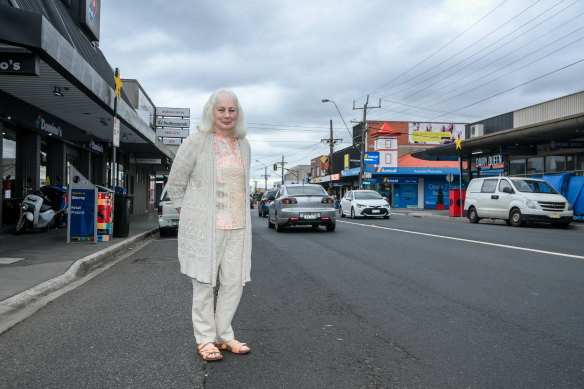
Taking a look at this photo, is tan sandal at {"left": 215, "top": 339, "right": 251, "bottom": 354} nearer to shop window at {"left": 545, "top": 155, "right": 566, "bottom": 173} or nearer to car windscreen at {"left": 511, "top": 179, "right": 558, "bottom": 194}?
car windscreen at {"left": 511, "top": 179, "right": 558, "bottom": 194}

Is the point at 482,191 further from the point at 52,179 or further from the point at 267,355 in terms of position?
the point at 267,355

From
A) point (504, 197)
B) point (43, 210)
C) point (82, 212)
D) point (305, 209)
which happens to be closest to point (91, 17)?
point (43, 210)

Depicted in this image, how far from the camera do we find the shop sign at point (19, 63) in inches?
317

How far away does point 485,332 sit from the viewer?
405 cm

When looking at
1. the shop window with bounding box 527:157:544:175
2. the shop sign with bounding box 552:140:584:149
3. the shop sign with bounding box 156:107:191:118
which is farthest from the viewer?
the shop sign with bounding box 156:107:191:118

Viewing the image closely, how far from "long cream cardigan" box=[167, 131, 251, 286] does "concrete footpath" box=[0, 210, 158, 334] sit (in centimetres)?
202

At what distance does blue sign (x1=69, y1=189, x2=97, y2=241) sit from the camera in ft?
33.7

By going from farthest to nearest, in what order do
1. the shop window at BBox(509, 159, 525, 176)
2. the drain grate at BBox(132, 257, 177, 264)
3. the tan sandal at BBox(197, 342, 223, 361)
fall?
the shop window at BBox(509, 159, 525, 176) < the drain grate at BBox(132, 257, 177, 264) < the tan sandal at BBox(197, 342, 223, 361)

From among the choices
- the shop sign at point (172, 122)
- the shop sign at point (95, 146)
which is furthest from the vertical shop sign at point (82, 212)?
the shop sign at point (172, 122)

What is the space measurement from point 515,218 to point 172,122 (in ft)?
136

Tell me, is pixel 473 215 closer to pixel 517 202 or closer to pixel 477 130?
pixel 517 202

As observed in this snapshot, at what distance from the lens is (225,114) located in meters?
3.54

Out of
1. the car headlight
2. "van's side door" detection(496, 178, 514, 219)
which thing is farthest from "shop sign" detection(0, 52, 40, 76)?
"van's side door" detection(496, 178, 514, 219)

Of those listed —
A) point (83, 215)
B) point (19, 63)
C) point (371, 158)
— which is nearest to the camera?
point (19, 63)
